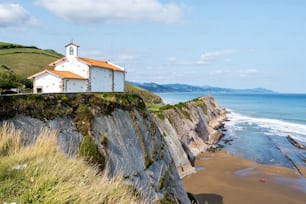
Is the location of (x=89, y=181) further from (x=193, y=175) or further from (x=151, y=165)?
(x=193, y=175)

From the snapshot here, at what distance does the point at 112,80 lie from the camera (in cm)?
2995

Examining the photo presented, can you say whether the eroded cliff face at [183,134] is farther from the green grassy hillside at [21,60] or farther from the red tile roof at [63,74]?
the green grassy hillside at [21,60]

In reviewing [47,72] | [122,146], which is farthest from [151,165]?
[47,72]

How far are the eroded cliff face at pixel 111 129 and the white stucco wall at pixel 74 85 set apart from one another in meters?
5.04

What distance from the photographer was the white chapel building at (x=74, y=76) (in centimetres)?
2320

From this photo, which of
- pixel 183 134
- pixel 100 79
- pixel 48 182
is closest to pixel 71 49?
pixel 100 79

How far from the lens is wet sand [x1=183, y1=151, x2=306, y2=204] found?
27.4m

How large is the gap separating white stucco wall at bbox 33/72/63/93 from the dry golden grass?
15123mm

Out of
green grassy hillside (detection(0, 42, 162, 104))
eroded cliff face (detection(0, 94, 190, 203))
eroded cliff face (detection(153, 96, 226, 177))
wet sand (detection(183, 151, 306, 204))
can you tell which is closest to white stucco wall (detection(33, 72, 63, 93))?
eroded cliff face (detection(0, 94, 190, 203))

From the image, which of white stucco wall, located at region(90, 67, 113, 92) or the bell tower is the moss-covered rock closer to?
white stucco wall, located at region(90, 67, 113, 92)

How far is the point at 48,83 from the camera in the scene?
23312 millimetres

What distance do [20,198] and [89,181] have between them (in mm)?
1792

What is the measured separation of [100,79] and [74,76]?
3.42 m

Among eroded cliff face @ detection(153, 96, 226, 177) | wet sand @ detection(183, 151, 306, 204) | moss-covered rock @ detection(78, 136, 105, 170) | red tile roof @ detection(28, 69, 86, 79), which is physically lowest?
wet sand @ detection(183, 151, 306, 204)
